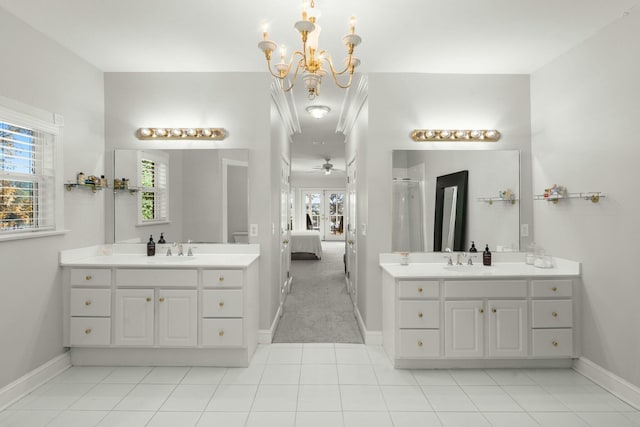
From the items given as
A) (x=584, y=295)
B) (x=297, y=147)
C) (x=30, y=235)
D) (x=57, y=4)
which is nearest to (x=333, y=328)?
(x=584, y=295)

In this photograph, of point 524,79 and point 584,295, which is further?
point 524,79

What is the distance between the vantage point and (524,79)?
332cm

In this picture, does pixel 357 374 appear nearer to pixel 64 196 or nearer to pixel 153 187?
pixel 153 187

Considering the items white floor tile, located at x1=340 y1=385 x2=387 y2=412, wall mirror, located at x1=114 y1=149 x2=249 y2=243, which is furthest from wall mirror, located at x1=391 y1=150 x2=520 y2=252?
wall mirror, located at x1=114 y1=149 x2=249 y2=243

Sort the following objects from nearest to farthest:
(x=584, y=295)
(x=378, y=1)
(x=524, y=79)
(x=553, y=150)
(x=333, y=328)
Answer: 1. (x=378, y=1)
2. (x=584, y=295)
3. (x=553, y=150)
4. (x=524, y=79)
5. (x=333, y=328)

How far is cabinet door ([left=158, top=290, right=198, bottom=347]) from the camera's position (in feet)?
9.11

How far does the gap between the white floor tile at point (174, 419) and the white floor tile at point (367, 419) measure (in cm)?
97

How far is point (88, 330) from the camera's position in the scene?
110 inches

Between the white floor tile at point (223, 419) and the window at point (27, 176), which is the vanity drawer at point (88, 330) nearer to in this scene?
the window at point (27, 176)

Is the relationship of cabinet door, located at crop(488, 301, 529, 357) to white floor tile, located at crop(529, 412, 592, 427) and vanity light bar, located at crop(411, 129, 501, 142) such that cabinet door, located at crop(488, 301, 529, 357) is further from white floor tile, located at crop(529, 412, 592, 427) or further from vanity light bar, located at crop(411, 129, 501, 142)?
vanity light bar, located at crop(411, 129, 501, 142)

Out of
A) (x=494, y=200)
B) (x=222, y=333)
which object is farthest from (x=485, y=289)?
(x=222, y=333)

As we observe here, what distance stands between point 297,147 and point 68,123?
474cm

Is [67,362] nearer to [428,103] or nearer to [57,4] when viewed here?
[57,4]

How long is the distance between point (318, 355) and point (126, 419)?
1543 millimetres
